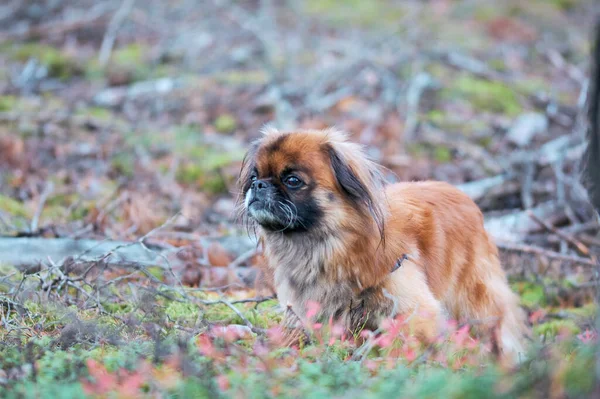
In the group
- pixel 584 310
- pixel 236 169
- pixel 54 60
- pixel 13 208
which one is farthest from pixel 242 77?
pixel 584 310

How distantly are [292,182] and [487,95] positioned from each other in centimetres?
906

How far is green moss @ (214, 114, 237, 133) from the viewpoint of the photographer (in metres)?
11.7

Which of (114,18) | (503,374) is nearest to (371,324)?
(503,374)

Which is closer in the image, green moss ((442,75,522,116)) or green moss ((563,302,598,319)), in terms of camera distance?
green moss ((563,302,598,319))

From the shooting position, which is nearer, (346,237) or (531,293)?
(346,237)

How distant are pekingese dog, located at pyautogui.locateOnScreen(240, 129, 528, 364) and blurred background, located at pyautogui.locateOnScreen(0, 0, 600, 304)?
4.73 ft

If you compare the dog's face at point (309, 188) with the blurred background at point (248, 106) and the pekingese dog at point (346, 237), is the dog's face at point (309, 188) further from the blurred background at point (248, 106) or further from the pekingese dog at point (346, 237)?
the blurred background at point (248, 106)

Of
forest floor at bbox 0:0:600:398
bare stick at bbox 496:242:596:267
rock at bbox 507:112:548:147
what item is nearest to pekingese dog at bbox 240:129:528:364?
forest floor at bbox 0:0:600:398

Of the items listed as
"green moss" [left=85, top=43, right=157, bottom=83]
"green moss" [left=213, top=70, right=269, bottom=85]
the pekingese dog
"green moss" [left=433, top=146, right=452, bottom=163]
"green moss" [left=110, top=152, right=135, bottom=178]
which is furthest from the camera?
"green moss" [left=85, top=43, right=157, bottom=83]

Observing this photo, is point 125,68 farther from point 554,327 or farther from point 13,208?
point 554,327

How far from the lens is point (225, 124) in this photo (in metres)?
11.8

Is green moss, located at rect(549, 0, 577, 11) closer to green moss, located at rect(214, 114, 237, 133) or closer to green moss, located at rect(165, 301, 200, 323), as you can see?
green moss, located at rect(214, 114, 237, 133)

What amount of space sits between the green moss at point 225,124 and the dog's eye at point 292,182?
22.5 ft

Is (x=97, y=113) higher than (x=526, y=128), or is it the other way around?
(x=526, y=128)
